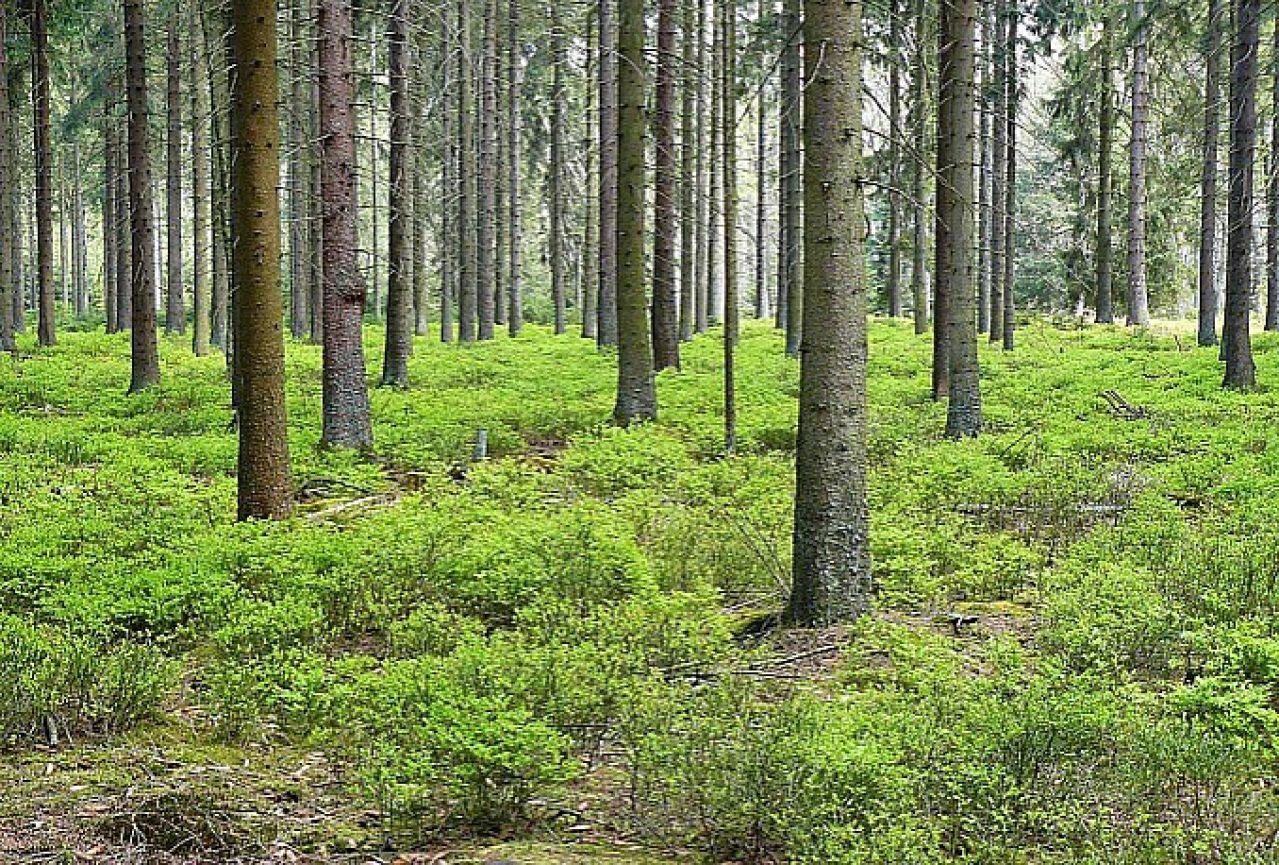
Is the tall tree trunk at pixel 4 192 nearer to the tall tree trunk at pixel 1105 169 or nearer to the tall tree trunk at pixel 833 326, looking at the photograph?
the tall tree trunk at pixel 833 326

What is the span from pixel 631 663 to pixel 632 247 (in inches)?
398

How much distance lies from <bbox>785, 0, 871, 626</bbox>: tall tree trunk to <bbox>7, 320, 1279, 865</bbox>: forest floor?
0.42 metres

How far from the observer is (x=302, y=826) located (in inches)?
190

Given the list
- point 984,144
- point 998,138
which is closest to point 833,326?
point 998,138

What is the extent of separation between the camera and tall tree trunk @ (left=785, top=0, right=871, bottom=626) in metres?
6.89

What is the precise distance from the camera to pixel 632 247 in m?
15.5

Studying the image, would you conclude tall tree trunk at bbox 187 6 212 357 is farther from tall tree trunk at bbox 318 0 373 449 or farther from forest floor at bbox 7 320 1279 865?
forest floor at bbox 7 320 1279 865

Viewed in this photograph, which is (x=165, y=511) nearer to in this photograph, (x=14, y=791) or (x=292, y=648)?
(x=292, y=648)

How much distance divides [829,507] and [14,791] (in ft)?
14.0

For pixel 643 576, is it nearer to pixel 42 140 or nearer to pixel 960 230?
pixel 960 230

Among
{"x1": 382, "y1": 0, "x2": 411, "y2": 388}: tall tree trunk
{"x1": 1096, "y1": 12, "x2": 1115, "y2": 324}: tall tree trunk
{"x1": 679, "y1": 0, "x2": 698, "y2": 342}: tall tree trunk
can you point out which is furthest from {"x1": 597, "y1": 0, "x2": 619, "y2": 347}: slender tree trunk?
{"x1": 1096, "y1": 12, "x2": 1115, "y2": 324}: tall tree trunk

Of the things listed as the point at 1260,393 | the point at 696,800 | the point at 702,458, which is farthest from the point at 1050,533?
the point at 1260,393

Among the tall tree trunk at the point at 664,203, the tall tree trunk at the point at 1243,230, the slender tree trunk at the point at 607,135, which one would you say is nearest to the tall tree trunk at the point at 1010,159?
the tall tree trunk at the point at 1243,230

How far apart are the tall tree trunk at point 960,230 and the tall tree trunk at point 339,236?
679cm
